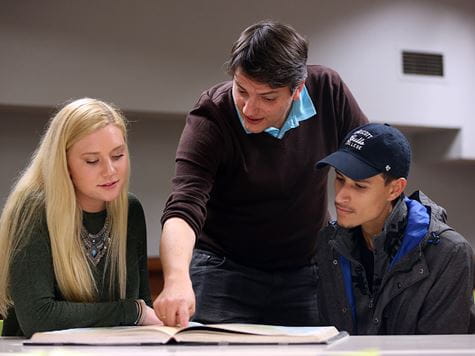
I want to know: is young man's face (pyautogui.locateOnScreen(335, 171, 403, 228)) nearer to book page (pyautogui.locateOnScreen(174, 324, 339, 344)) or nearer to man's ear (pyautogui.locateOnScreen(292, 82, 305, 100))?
man's ear (pyautogui.locateOnScreen(292, 82, 305, 100))

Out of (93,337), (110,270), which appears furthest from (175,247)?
(93,337)

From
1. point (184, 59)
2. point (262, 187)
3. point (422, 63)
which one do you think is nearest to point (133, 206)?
point (262, 187)

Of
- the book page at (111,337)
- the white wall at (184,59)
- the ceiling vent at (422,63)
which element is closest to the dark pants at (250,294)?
the book page at (111,337)

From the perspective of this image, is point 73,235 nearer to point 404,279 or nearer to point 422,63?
point 404,279

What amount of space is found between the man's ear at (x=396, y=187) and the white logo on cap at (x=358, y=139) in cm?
14

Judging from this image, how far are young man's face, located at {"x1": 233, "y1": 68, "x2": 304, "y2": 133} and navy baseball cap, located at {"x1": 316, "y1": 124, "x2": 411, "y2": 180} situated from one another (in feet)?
0.64

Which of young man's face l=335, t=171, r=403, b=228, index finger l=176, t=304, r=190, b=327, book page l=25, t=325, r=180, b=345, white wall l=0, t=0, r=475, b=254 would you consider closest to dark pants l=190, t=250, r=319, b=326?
young man's face l=335, t=171, r=403, b=228

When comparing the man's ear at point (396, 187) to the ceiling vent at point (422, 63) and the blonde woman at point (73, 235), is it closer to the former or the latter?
the blonde woman at point (73, 235)

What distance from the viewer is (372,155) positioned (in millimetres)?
2043

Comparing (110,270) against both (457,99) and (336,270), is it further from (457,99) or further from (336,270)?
(457,99)

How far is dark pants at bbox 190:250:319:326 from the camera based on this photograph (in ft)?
6.90

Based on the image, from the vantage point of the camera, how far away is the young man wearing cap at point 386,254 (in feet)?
6.07

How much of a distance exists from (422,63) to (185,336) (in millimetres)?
4495

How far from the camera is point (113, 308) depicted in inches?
67.4
